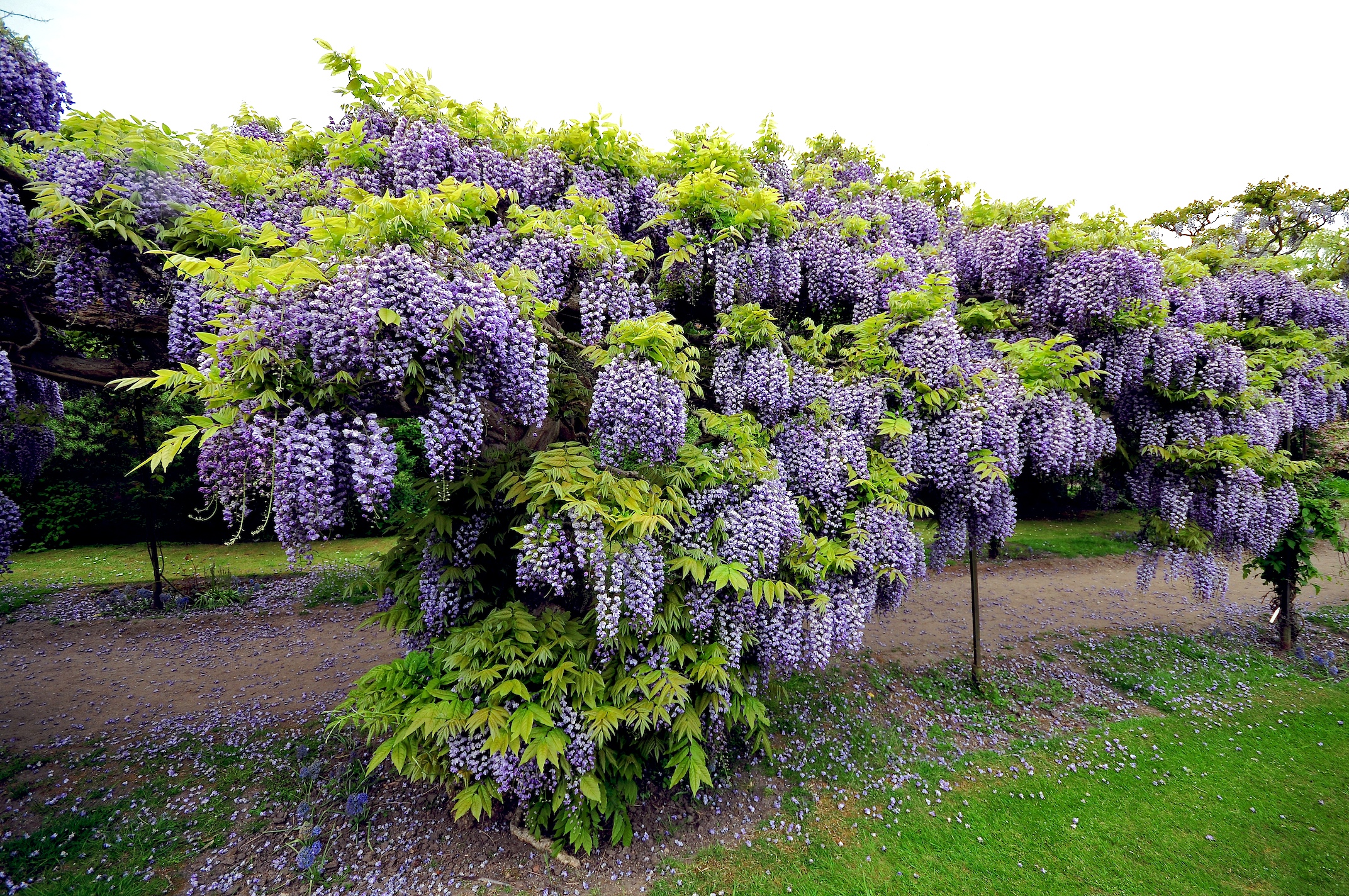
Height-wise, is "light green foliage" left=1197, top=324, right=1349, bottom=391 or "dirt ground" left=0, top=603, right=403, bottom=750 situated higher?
"light green foliage" left=1197, top=324, right=1349, bottom=391

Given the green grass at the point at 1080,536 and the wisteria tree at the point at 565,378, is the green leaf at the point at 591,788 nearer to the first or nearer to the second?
the wisteria tree at the point at 565,378

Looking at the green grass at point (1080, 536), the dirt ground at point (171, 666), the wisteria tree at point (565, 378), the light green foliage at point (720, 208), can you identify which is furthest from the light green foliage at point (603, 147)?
the green grass at point (1080, 536)

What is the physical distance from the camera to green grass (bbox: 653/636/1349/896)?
477 cm

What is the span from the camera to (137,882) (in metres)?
4.62

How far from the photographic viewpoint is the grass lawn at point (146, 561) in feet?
42.2

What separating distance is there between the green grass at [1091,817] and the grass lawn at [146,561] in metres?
10.5

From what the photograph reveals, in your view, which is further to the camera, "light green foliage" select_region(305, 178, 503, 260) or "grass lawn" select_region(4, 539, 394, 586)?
"grass lawn" select_region(4, 539, 394, 586)

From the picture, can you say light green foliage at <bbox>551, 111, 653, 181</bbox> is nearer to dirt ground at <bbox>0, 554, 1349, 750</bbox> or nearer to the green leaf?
the green leaf

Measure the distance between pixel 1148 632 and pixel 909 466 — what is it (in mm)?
8411

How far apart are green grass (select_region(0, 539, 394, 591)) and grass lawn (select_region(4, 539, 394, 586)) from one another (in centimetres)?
1

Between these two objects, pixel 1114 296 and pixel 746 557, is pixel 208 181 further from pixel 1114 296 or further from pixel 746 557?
pixel 1114 296

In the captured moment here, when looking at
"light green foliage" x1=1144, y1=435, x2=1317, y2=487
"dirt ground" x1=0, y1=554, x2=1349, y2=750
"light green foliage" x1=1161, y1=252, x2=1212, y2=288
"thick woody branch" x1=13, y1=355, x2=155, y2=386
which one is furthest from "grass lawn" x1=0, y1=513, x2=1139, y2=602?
"light green foliage" x1=1161, y1=252, x2=1212, y2=288

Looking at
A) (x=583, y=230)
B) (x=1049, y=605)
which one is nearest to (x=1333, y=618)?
(x=1049, y=605)

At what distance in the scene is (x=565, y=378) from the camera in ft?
16.9
